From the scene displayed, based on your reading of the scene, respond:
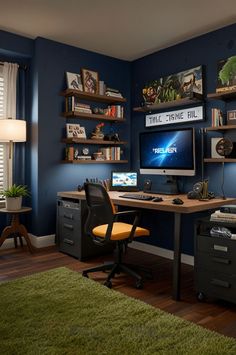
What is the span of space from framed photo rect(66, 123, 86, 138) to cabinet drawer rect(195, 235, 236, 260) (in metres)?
2.16

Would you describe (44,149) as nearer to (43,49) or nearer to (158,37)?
(43,49)

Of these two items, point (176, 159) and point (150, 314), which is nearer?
point (150, 314)

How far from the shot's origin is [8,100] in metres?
3.93

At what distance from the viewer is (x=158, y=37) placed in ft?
12.2

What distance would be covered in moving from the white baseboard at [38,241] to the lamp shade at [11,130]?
1.24m

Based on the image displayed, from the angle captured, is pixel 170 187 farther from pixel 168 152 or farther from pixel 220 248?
pixel 220 248

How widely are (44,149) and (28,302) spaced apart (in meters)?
2.01

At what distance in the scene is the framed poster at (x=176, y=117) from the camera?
3557 mm

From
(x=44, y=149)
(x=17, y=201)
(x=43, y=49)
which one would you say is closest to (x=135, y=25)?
(x=43, y=49)

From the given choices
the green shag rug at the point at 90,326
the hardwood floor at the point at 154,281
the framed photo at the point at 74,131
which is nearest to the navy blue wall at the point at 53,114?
the framed photo at the point at 74,131

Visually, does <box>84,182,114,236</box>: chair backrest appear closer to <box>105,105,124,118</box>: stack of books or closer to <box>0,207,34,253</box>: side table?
<box>0,207,34,253</box>: side table

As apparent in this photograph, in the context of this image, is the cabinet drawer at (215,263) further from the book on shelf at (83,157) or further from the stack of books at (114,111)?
the stack of books at (114,111)

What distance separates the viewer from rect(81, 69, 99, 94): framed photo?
4.11 m

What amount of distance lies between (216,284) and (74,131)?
2.53 m
